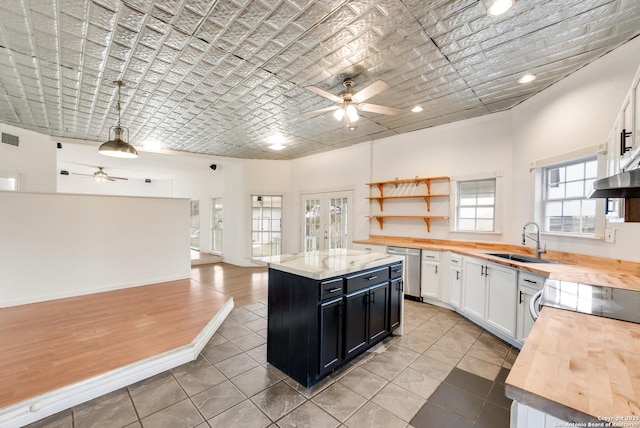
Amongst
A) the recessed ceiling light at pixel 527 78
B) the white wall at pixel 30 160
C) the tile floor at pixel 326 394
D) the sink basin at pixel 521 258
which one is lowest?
the tile floor at pixel 326 394

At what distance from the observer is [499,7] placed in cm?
201

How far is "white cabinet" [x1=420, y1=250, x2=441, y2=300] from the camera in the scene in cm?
413

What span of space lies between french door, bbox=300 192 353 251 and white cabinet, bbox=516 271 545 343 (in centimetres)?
367

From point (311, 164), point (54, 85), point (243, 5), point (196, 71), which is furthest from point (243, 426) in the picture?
point (311, 164)

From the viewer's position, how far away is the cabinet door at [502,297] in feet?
9.39

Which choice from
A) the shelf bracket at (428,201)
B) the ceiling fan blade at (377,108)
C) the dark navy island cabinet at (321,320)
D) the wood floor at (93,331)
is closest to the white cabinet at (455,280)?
the shelf bracket at (428,201)

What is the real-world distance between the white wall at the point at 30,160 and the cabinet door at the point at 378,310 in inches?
219

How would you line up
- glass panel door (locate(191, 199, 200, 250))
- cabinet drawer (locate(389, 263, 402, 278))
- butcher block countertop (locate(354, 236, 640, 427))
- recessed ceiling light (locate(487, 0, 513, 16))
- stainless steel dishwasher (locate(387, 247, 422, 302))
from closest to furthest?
butcher block countertop (locate(354, 236, 640, 427)), recessed ceiling light (locate(487, 0, 513, 16)), cabinet drawer (locate(389, 263, 402, 278)), stainless steel dishwasher (locate(387, 247, 422, 302)), glass panel door (locate(191, 199, 200, 250))

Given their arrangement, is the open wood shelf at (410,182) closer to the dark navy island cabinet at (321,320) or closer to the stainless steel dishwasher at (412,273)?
the stainless steel dishwasher at (412,273)

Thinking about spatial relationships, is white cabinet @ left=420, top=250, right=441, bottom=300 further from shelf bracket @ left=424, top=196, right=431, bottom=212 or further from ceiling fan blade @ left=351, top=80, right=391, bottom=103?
ceiling fan blade @ left=351, top=80, right=391, bottom=103

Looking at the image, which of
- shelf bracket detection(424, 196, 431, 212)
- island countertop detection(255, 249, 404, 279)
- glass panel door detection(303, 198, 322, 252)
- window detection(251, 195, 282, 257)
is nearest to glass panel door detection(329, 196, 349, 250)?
glass panel door detection(303, 198, 322, 252)

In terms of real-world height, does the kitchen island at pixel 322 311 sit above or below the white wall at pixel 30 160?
below

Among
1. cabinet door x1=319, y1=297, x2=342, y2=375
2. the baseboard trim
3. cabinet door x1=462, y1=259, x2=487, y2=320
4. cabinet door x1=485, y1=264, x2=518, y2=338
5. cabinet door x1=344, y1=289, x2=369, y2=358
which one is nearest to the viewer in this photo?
the baseboard trim

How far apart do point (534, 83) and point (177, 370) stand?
5.01m
